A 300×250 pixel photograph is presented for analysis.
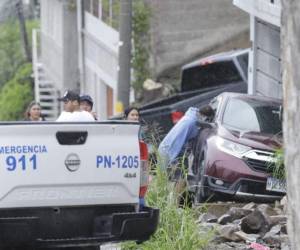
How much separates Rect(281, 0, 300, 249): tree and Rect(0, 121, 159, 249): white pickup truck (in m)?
2.83

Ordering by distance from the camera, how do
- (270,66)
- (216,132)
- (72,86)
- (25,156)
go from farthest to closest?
(72,86) → (270,66) → (216,132) → (25,156)

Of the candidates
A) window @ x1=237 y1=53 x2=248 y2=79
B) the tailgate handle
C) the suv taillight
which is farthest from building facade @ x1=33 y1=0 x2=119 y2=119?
the tailgate handle

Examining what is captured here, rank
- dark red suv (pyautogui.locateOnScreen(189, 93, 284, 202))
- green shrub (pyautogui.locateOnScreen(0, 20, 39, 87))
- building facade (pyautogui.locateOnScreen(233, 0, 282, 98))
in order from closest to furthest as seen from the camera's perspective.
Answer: dark red suv (pyautogui.locateOnScreen(189, 93, 284, 202)), building facade (pyautogui.locateOnScreen(233, 0, 282, 98)), green shrub (pyautogui.locateOnScreen(0, 20, 39, 87))

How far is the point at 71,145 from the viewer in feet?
27.4

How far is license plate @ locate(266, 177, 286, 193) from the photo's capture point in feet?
40.6

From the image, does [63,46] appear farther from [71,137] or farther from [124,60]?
[71,137]

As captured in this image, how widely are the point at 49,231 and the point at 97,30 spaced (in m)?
22.2

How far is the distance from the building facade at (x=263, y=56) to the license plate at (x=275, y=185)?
21.3 ft

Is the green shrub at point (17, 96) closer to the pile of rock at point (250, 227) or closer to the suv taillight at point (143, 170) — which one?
the pile of rock at point (250, 227)

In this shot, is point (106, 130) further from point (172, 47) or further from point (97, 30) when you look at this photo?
point (97, 30)

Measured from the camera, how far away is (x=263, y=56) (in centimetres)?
1989

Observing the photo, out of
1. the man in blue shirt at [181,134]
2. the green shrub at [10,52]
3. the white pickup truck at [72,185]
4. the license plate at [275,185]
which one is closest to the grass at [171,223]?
the white pickup truck at [72,185]

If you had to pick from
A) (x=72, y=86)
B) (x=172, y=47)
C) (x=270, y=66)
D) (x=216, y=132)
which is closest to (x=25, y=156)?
(x=216, y=132)

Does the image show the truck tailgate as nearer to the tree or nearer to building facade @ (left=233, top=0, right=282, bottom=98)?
the tree
